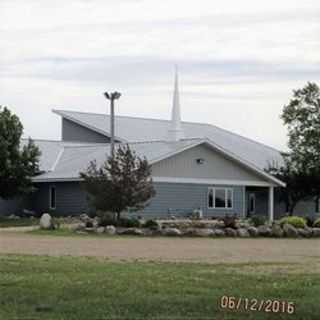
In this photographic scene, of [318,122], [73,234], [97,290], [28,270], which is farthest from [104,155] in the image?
[97,290]

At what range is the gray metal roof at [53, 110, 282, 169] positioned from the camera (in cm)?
6388

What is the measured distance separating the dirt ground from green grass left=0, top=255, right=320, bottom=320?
3805mm

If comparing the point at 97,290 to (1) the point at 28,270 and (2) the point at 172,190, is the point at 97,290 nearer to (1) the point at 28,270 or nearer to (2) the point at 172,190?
(1) the point at 28,270

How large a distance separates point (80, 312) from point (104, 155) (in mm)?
42395

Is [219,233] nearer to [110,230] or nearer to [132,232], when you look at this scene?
[132,232]

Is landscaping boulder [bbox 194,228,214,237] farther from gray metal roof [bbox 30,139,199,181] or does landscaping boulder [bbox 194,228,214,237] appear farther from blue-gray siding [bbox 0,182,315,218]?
gray metal roof [bbox 30,139,199,181]

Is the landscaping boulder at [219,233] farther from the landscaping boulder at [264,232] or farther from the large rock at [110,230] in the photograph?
the large rock at [110,230]

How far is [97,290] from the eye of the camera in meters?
12.4

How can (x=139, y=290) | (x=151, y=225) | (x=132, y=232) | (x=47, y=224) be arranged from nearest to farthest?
(x=139, y=290)
(x=132, y=232)
(x=151, y=225)
(x=47, y=224)

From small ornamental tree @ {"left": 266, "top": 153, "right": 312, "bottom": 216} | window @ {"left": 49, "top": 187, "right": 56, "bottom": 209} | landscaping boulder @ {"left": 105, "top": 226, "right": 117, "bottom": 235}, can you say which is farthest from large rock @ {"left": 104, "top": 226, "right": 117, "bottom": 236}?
small ornamental tree @ {"left": 266, "top": 153, "right": 312, "bottom": 216}

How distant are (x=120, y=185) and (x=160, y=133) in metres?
29.8

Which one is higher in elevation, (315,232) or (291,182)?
(291,182)

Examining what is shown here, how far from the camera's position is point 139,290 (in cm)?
1244
